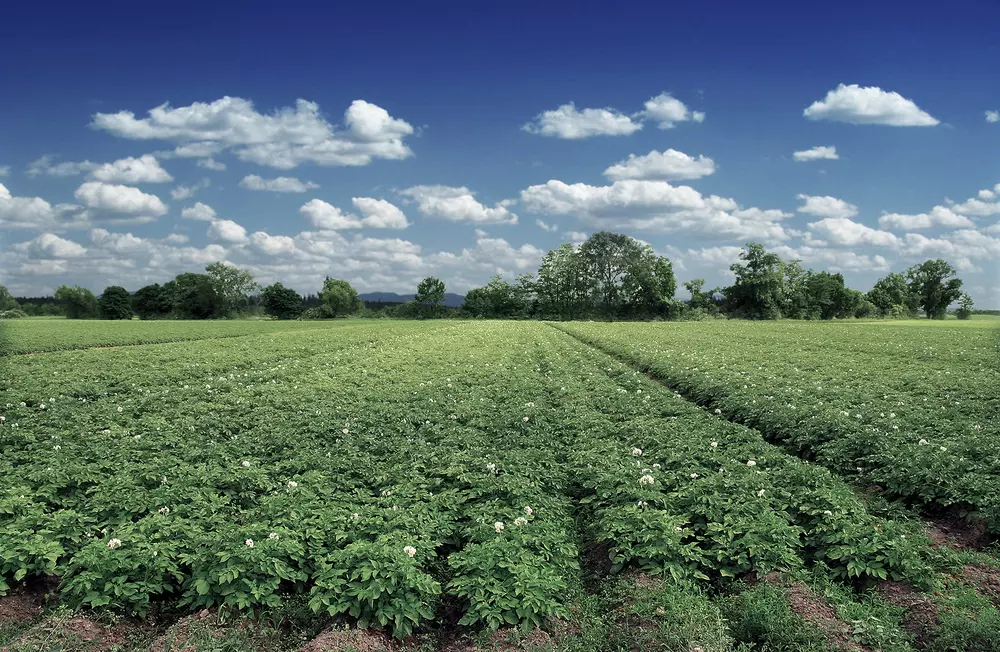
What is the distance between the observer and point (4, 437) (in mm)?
12945

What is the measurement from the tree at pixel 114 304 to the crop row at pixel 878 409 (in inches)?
4488

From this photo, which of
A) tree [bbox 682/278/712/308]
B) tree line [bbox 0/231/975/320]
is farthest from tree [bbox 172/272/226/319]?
tree [bbox 682/278/712/308]

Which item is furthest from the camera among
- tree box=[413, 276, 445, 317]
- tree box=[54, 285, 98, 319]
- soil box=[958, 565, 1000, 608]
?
tree box=[413, 276, 445, 317]

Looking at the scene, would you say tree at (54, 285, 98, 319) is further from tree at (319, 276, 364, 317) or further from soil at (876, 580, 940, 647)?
soil at (876, 580, 940, 647)

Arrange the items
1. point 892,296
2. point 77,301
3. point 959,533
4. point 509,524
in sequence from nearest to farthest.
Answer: point 509,524, point 959,533, point 77,301, point 892,296

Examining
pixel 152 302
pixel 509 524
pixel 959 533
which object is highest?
pixel 152 302

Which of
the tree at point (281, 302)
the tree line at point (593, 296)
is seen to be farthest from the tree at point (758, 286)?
the tree at point (281, 302)

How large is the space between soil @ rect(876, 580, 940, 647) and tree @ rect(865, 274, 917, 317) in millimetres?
138988

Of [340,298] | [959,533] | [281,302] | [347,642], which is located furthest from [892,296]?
[347,642]

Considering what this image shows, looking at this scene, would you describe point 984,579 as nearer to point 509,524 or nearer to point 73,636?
point 509,524

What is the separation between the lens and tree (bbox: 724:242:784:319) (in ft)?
381

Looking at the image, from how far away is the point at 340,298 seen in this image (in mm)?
129000

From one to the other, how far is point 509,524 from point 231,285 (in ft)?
430

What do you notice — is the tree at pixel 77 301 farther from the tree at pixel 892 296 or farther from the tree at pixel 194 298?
the tree at pixel 892 296
